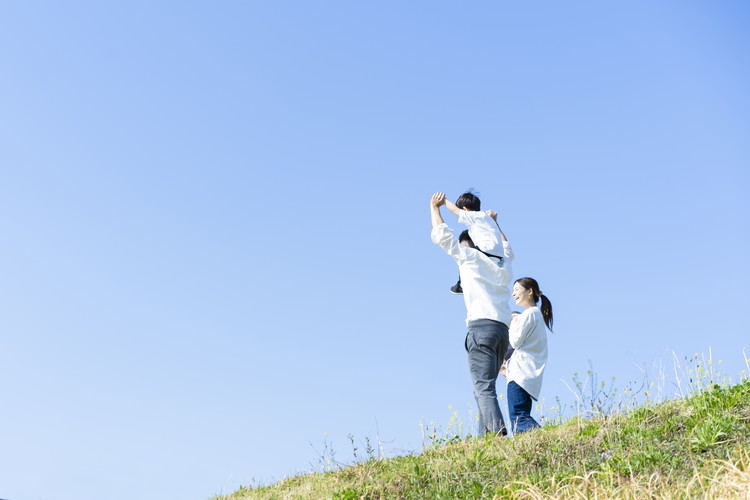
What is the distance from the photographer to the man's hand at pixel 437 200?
29.8 feet

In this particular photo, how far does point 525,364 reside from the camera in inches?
335

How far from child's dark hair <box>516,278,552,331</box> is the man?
7.7 inches

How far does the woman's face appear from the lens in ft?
28.8

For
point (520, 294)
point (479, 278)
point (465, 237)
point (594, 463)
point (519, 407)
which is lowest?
point (594, 463)

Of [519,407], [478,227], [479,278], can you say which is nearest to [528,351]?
[519,407]

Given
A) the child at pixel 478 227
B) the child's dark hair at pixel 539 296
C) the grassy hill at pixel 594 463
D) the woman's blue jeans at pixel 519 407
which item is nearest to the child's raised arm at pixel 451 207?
the child at pixel 478 227

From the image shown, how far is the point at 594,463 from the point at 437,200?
11.7ft

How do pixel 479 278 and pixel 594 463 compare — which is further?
pixel 479 278

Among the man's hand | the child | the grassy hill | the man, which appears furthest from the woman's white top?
the man's hand

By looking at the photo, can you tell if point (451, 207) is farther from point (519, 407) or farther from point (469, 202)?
point (519, 407)

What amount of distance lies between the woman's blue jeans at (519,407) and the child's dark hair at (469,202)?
6.85 feet

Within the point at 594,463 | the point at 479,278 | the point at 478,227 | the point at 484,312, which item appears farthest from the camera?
the point at 478,227

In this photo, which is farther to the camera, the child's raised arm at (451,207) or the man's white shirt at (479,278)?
the child's raised arm at (451,207)

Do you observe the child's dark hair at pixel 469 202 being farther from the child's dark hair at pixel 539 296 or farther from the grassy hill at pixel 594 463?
the grassy hill at pixel 594 463
